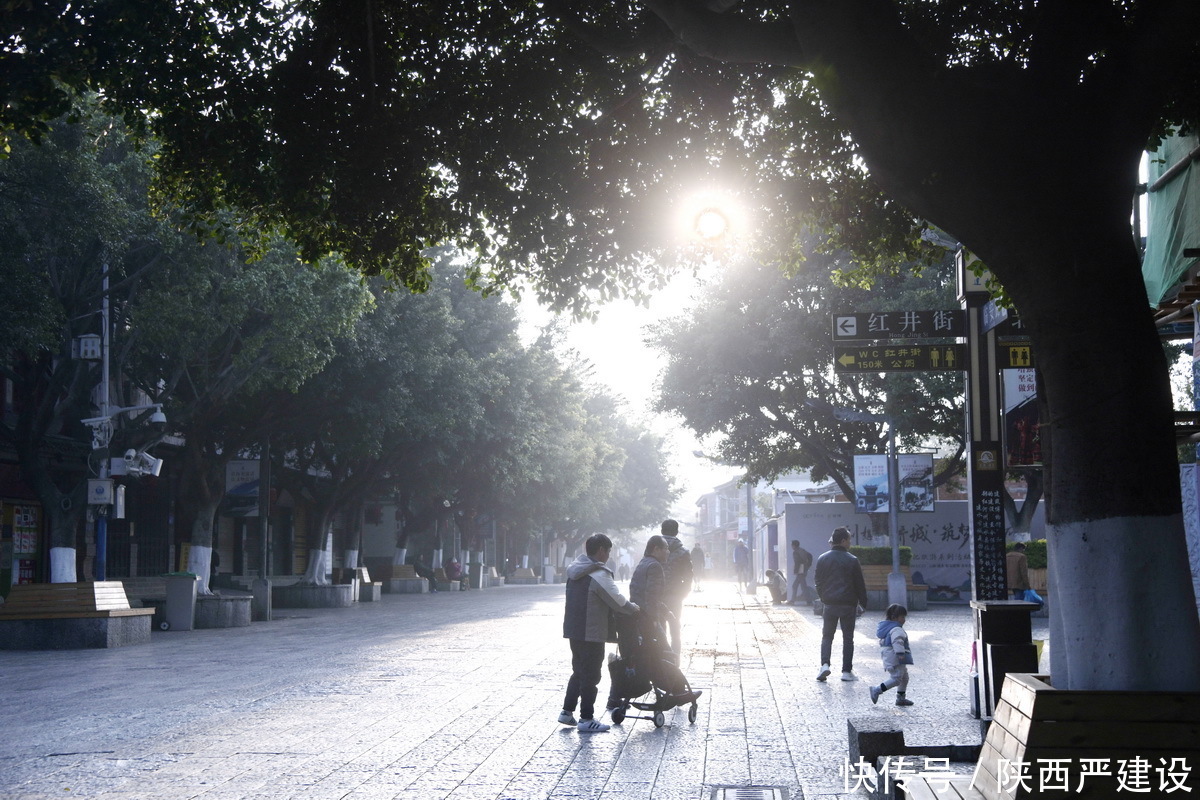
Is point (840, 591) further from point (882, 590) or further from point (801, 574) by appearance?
point (801, 574)

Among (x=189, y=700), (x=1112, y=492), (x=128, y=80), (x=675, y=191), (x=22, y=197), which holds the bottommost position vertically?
(x=189, y=700)

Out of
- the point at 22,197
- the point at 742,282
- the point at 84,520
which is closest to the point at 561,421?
the point at 742,282

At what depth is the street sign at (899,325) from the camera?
939 centimetres

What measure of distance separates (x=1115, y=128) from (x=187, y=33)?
673 cm

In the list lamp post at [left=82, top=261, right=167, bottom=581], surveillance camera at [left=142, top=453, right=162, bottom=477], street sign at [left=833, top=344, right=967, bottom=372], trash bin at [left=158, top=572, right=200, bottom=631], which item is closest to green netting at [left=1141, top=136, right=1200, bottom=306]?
street sign at [left=833, top=344, right=967, bottom=372]

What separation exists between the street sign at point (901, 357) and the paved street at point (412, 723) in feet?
9.16

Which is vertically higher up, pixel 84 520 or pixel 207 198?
pixel 207 198

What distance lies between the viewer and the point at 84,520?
27.5 metres

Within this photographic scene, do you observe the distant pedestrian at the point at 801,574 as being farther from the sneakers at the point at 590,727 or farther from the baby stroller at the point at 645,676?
the sneakers at the point at 590,727

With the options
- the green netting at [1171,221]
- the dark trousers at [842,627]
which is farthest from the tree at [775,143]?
the dark trousers at [842,627]

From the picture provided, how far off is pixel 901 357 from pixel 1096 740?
5.75 meters

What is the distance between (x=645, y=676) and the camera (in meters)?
9.37

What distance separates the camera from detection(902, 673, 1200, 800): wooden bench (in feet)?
12.9

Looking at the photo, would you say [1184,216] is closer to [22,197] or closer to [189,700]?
[189,700]
